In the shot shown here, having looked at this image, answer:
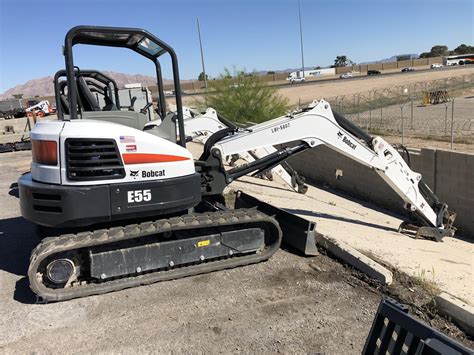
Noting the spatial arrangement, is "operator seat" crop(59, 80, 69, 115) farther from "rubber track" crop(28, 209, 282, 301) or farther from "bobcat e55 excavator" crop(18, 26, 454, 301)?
"rubber track" crop(28, 209, 282, 301)

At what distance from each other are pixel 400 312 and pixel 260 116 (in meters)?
18.9

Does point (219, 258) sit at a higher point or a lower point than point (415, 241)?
higher

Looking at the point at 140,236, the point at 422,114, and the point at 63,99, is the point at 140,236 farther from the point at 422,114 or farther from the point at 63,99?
the point at 422,114

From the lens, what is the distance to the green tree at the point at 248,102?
21.4 metres

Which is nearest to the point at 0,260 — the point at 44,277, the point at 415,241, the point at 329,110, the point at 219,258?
the point at 44,277

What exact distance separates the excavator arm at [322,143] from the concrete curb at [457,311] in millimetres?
3004

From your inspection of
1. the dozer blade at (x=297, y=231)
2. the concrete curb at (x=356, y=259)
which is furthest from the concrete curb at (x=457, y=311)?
the dozer blade at (x=297, y=231)

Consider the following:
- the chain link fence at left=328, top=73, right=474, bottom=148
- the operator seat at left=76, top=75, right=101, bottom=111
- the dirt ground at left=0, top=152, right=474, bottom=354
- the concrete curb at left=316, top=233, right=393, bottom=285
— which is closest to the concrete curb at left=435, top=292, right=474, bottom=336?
the dirt ground at left=0, top=152, right=474, bottom=354

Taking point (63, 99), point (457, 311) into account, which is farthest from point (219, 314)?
point (63, 99)

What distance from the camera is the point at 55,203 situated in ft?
16.1

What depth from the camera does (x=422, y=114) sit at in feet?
93.6

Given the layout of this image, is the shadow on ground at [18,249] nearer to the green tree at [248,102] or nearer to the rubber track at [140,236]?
the rubber track at [140,236]

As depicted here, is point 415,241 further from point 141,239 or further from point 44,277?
point 44,277

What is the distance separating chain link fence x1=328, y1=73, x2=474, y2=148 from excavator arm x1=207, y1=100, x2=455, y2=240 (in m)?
7.65
